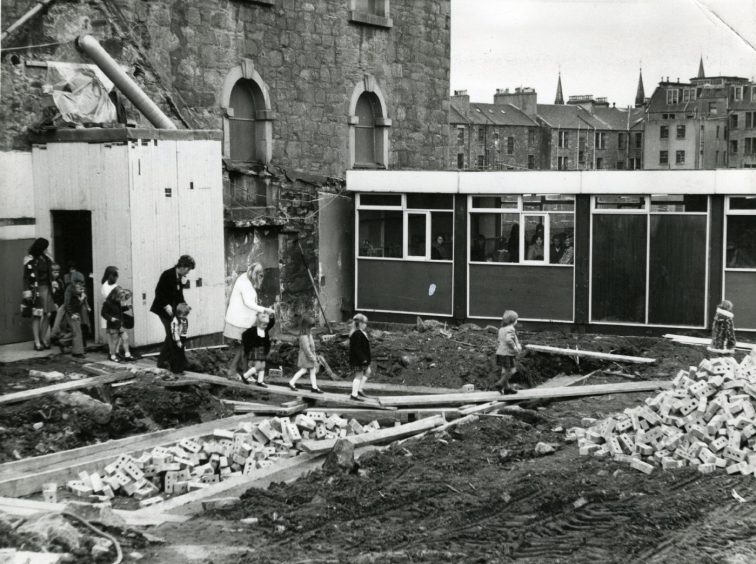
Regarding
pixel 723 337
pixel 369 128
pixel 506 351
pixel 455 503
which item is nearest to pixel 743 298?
pixel 723 337

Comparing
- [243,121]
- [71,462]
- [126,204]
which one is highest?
[243,121]

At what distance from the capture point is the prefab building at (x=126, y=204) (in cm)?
1845

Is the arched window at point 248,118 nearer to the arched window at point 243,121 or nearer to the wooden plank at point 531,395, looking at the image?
the arched window at point 243,121

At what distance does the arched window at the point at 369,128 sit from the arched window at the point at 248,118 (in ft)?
12.1

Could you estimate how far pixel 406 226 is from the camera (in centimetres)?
2634

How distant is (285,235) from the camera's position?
2603 centimetres

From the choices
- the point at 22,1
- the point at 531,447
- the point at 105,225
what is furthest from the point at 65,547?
the point at 22,1

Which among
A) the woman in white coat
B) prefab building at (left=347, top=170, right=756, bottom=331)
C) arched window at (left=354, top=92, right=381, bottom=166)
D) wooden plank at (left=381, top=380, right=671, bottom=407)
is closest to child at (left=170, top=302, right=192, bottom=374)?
the woman in white coat

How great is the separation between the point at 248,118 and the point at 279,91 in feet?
3.72

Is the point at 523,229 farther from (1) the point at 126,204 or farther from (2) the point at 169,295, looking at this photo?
(2) the point at 169,295

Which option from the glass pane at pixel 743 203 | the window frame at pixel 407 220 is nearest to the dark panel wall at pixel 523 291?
the window frame at pixel 407 220

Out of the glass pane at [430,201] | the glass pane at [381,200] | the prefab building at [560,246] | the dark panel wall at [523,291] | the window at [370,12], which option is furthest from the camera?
the window at [370,12]

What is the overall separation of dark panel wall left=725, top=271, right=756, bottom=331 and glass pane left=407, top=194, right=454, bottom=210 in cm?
637

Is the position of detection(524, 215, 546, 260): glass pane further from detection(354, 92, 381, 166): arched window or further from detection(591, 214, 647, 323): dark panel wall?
detection(354, 92, 381, 166): arched window
